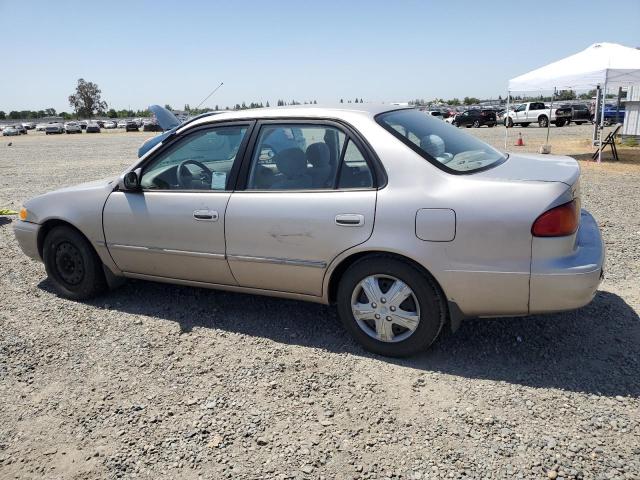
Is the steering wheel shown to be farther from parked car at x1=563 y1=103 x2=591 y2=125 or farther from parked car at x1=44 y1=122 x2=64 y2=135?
parked car at x1=44 y1=122 x2=64 y2=135

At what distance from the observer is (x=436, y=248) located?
3.00 metres

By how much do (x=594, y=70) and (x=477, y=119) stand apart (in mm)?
23539

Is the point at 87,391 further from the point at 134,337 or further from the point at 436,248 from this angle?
the point at 436,248

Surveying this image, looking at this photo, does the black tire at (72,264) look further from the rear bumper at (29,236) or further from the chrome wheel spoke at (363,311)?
the chrome wheel spoke at (363,311)

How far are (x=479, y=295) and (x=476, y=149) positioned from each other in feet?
3.99

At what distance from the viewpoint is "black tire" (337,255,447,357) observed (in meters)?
3.11

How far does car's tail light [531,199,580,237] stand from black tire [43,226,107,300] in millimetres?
3489

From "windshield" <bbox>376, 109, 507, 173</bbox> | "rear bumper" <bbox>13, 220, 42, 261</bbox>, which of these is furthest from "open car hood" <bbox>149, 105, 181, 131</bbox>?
"windshield" <bbox>376, 109, 507, 173</bbox>

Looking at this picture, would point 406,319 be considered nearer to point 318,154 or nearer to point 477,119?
point 318,154

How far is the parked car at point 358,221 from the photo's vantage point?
9.50 feet

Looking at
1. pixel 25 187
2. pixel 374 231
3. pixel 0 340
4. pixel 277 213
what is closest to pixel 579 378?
pixel 374 231

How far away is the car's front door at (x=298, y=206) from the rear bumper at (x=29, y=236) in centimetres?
210

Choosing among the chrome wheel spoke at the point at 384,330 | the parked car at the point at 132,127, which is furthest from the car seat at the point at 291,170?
the parked car at the point at 132,127

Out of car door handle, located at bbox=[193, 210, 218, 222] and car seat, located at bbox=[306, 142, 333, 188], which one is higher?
car seat, located at bbox=[306, 142, 333, 188]
